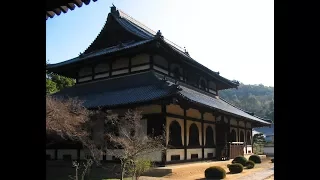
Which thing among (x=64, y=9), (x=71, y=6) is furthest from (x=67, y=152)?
(x=71, y=6)

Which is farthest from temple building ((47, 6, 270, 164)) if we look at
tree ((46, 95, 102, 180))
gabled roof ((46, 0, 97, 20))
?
gabled roof ((46, 0, 97, 20))

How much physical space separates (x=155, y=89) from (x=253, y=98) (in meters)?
124

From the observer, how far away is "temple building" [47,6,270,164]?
61.9ft

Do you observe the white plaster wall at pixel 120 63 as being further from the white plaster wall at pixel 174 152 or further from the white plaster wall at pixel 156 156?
the white plaster wall at pixel 156 156

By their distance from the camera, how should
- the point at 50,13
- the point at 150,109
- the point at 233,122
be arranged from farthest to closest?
the point at 233,122 < the point at 150,109 < the point at 50,13

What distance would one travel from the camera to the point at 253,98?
13738 cm

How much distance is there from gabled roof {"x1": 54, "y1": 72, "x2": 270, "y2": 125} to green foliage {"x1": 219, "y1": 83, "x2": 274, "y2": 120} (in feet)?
310

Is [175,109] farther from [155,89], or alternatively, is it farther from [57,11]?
[57,11]

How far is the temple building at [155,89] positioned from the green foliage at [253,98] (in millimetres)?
90171

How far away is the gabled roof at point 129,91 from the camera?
18266 millimetres
